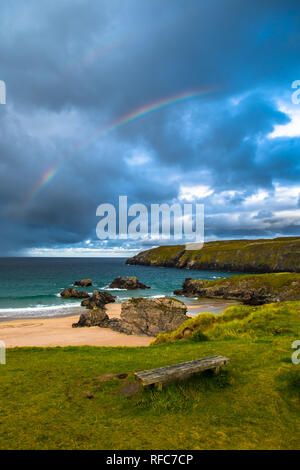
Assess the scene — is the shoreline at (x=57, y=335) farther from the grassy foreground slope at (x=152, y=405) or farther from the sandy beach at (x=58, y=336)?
the grassy foreground slope at (x=152, y=405)

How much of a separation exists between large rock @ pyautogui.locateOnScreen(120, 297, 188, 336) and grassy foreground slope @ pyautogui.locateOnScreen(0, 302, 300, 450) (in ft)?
60.0

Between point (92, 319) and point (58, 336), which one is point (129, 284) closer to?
point (92, 319)

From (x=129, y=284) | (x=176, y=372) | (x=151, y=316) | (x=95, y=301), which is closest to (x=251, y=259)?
(x=129, y=284)

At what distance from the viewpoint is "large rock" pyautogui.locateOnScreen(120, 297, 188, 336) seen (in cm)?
2878

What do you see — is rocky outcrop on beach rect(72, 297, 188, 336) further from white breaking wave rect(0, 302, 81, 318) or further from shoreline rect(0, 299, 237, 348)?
white breaking wave rect(0, 302, 81, 318)

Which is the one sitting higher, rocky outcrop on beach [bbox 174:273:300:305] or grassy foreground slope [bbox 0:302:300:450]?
grassy foreground slope [bbox 0:302:300:450]

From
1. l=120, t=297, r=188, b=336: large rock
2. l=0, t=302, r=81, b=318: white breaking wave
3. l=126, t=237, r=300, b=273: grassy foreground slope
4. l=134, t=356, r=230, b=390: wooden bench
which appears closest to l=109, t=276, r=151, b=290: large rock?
l=0, t=302, r=81, b=318: white breaking wave

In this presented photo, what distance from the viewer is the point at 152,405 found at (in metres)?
6.40

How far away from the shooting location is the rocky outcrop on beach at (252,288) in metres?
55.8

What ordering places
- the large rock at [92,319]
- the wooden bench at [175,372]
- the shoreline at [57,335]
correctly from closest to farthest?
the wooden bench at [175,372]
the shoreline at [57,335]
the large rock at [92,319]

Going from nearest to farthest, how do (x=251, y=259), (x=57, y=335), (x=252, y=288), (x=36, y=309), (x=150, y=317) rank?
(x=57, y=335) → (x=150, y=317) → (x=36, y=309) → (x=252, y=288) → (x=251, y=259)

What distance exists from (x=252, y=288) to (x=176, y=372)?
61691mm

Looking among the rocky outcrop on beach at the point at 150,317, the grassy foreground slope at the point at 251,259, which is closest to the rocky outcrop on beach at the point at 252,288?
the rocky outcrop on beach at the point at 150,317
